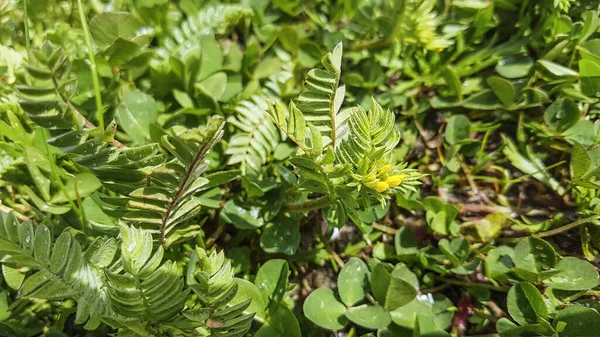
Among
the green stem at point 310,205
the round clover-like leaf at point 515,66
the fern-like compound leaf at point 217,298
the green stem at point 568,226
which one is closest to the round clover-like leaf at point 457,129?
the round clover-like leaf at point 515,66

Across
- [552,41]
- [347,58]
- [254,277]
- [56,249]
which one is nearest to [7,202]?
[56,249]

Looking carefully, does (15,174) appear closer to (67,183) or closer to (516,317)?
(67,183)

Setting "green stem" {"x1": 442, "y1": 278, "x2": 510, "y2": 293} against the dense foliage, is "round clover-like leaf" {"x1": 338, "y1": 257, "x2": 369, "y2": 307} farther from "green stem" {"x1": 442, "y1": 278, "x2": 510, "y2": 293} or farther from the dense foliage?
"green stem" {"x1": 442, "y1": 278, "x2": 510, "y2": 293}

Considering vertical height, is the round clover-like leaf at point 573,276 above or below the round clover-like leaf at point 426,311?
above

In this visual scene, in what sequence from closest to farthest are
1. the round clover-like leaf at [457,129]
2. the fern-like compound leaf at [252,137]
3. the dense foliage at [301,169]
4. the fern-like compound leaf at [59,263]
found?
1. the fern-like compound leaf at [59,263]
2. the dense foliage at [301,169]
3. the fern-like compound leaf at [252,137]
4. the round clover-like leaf at [457,129]

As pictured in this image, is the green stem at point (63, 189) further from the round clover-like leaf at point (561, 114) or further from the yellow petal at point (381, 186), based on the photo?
the round clover-like leaf at point (561, 114)

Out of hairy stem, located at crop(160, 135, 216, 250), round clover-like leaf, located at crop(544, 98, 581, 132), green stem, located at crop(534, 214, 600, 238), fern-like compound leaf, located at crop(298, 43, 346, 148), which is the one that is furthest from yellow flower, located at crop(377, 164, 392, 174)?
round clover-like leaf, located at crop(544, 98, 581, 132)

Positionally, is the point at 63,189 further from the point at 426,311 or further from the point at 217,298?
the point at 426,311

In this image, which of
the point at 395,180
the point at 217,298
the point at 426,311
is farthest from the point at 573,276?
the point at 217,298
